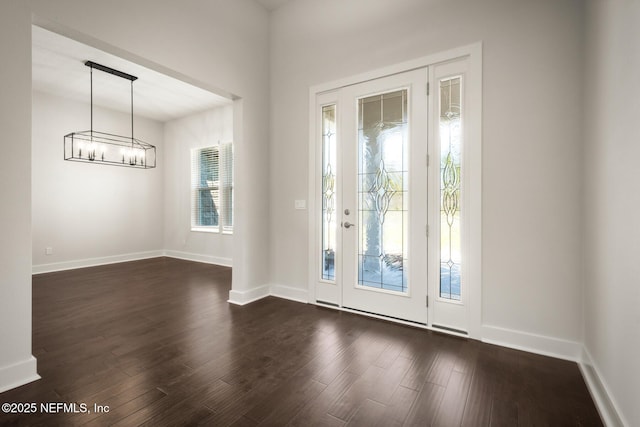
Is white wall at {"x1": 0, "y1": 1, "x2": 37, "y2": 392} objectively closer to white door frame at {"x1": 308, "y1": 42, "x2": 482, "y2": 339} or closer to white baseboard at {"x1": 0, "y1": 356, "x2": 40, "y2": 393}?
white baseboard at {"x1": 0, "y1": 356, "x2": 40, "y2": 393}

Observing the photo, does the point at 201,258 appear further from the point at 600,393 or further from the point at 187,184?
the point at 600,393

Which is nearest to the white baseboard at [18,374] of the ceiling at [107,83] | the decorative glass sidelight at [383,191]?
the decorative glass sidelight at [383,191]

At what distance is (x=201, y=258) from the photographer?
6.56 meters

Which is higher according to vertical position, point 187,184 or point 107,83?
point 107,83

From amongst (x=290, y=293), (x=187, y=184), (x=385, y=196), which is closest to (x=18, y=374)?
(x=290, y=293)

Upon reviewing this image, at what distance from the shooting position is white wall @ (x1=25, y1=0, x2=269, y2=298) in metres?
2.31

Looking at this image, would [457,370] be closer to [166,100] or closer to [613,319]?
[613,319]

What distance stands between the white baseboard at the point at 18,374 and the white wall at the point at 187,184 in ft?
13.4

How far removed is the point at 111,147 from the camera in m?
6.23

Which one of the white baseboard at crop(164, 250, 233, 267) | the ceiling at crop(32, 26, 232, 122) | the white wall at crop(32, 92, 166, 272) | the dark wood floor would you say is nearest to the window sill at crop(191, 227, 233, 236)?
the white baseboard at crop(164, 250, 233, 267)

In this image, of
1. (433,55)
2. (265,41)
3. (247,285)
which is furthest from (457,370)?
(265,41)

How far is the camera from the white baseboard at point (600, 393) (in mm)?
1538

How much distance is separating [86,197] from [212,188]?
2347 mm

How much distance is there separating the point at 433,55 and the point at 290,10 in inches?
78.7
